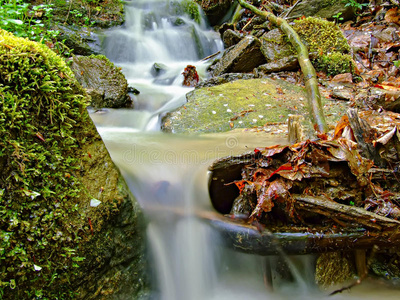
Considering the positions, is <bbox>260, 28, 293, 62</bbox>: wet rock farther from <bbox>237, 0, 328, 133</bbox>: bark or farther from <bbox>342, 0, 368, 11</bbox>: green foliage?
<bbox>342, 0, 368, 11</bbox>: green foliage

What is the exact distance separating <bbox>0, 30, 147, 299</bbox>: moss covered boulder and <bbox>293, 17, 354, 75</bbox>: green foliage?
625cm

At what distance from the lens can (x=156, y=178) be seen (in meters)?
2.59

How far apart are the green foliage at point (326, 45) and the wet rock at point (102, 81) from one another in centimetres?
490

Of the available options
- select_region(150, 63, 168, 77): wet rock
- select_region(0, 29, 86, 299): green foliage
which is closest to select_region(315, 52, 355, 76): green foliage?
select_region(150, 63, 168, 77): wet rock

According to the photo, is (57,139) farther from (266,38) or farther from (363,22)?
(363,22)

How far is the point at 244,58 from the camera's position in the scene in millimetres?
6832

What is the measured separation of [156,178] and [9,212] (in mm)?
1317

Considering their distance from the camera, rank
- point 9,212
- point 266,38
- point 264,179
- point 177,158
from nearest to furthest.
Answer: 1. point 9,212
2. point 264,179
3. point 177,158
4. point 266,38

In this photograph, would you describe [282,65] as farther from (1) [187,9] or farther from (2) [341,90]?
(1) [187,9]

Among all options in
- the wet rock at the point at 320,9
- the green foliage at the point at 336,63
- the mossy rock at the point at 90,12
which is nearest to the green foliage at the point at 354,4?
the wet rock at the point at 320,9

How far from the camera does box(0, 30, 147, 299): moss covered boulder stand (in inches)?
57.9

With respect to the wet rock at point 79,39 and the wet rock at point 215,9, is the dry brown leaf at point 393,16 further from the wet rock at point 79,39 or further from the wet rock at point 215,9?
the wet rock at point 79,39

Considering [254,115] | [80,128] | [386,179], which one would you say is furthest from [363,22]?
[80,128]

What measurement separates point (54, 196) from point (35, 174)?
184 millimetres
